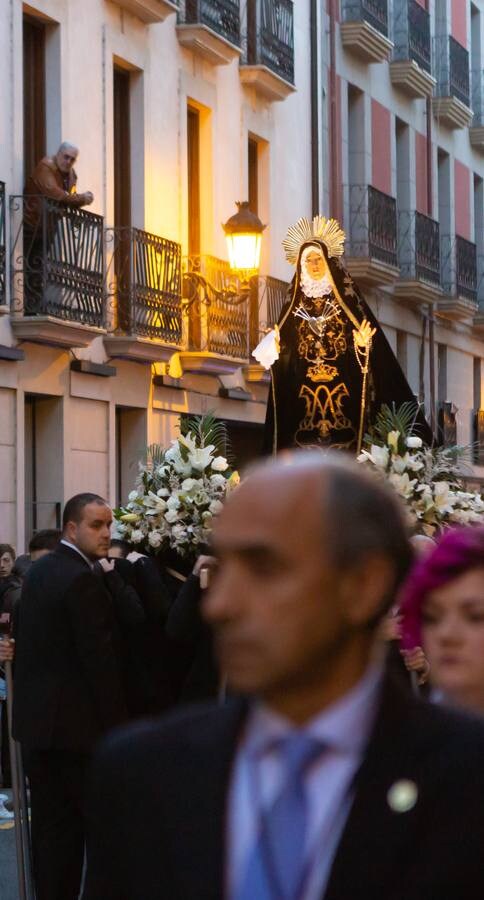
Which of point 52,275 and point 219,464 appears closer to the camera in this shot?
point 219,464

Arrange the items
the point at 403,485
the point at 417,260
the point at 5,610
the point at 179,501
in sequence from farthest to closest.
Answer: the point at 417,260, the point at 5,610, the point at 179,501, the point at 403,485

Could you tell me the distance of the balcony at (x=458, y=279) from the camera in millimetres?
32656

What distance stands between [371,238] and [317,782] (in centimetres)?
2609

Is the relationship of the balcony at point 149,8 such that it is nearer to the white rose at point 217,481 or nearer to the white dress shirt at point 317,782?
the white rose at point 217,481

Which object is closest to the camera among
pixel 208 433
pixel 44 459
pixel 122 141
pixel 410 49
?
pixel 208 433

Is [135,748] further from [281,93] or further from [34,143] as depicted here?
[281,93]

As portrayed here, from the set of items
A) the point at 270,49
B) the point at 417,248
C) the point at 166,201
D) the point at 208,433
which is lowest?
the point at 208,433

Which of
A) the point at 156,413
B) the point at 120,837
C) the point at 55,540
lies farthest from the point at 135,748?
the point at 156,413

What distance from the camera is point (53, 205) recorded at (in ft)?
58.0

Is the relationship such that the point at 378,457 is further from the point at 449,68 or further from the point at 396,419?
the point at 449,68

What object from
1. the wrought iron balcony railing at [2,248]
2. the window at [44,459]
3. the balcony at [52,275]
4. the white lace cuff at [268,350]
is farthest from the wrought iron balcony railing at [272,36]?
the white lace cuff at [268,350]

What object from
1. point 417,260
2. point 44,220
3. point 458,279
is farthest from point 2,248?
point 458,279

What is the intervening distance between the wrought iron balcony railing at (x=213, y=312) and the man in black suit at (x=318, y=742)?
18.5m

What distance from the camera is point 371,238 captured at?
92.0ft
